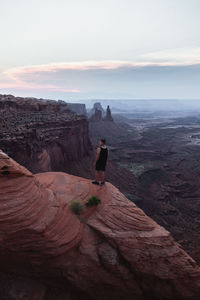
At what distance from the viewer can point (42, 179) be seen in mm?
13695

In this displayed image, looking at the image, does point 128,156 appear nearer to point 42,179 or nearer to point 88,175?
point 88,175

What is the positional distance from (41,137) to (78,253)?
2518 cm

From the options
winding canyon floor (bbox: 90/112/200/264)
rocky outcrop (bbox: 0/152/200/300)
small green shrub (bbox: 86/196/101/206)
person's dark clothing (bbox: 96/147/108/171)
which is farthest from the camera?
winding canyon floor (bbox: 90/112/200/264)

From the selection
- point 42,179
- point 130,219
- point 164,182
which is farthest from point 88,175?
point 130,219

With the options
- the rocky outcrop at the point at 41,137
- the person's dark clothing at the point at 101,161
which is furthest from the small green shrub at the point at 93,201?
the rocky outcrop at the point at 41,137

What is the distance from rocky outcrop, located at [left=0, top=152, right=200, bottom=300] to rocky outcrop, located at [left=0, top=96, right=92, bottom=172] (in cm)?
1559

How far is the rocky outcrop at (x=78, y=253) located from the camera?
8906mm

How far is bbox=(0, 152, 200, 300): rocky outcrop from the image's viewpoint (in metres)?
8.91

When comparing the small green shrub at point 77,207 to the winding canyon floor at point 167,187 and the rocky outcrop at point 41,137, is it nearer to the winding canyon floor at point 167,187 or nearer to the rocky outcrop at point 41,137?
the rocky outcrop at point 41,137

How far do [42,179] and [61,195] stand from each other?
229cm

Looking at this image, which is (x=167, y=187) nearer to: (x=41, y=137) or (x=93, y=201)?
(x=41, y=137)

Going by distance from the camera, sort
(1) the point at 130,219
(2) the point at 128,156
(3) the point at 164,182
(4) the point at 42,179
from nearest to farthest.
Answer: (1) the point at 130,219 < (4) the point at 42,179 < (3) the point at 164,182 < (2) the point at 128,156

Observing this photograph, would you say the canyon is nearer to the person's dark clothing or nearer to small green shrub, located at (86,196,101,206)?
small green shrub, located at (86,196,101,206)

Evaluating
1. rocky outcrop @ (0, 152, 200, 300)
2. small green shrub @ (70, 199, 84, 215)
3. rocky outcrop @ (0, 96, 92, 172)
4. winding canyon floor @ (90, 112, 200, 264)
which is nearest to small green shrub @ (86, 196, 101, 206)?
rocky outcrop @ (0, 152, 200, 300)
